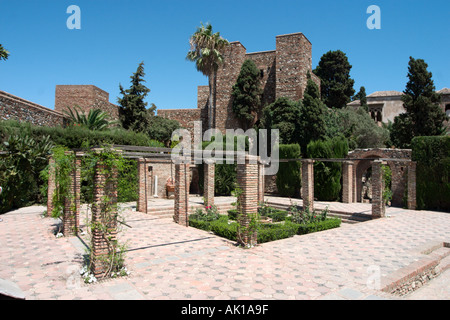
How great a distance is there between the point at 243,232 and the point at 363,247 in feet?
10.4

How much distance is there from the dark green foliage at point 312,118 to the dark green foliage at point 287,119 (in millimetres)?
597

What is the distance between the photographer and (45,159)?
1362 cm

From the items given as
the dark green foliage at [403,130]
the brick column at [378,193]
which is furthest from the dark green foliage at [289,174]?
the dark green foliage at [403,130]

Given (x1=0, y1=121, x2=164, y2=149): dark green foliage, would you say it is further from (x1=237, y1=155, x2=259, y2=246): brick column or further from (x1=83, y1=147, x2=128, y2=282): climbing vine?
(x1=83, y1=147, x2=128, y2=282): climbing vine

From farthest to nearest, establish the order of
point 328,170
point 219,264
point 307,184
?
1. point 328,170
2. point 307,184
3. point 219,264

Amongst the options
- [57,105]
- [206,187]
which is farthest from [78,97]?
[206,187]

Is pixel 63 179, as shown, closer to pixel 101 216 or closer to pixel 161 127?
pixel 101 216

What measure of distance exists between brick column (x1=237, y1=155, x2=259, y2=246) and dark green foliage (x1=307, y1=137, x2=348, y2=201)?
1168 cm

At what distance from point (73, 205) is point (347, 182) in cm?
1466

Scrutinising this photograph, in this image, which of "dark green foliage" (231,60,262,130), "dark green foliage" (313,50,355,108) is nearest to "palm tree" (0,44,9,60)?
"dark green foliage" (231,60,262,130)

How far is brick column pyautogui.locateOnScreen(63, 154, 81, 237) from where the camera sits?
7863 millimetres

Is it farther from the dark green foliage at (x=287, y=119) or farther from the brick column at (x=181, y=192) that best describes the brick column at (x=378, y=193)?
the dark green foliage at (x=287, y=119)

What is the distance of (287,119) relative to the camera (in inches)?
850
